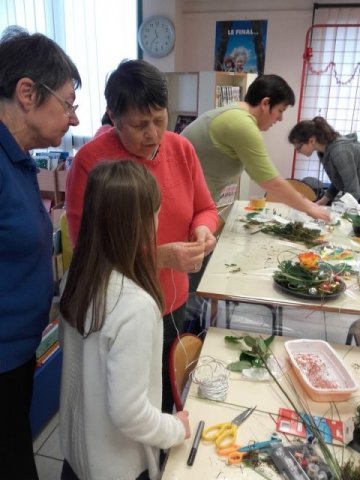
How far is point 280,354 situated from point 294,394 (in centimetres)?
19

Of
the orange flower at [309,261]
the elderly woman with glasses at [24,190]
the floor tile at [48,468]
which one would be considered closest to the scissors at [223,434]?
the elderly woman with glasses at [24,190]

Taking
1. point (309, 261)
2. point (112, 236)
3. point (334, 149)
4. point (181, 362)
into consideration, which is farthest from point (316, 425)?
point (334, 149)

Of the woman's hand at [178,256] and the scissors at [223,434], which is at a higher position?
the woman's hand at [178,256]

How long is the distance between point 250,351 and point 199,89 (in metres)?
3.32

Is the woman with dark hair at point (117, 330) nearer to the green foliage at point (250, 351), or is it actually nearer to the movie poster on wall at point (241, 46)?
the green foliage at point (250, 351)

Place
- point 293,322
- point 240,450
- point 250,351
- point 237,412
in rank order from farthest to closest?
point 293,322 < point 250,351 < point 237,412 < point 240,450

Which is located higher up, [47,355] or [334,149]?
[334,149]

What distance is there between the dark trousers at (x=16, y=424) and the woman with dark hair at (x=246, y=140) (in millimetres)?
1317

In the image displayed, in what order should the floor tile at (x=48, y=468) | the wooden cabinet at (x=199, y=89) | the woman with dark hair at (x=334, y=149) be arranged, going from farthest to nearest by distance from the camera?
1. the wooden cabinet at (x=199, y=89)
2. the woman with dark hair at (x=334, y=149)
3. the floor tile at (x=48, y=468)

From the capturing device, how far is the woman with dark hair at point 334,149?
3.01 meters

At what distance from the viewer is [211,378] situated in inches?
45.7

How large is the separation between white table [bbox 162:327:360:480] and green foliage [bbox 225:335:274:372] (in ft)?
0.08

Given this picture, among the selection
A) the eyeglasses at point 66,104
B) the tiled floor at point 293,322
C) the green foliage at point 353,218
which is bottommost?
the tiled floor at point 293,322

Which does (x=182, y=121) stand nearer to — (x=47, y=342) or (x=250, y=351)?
(x=47, y=342)
